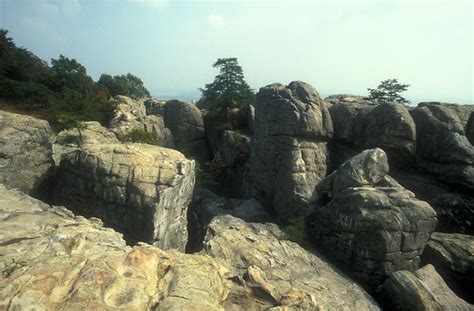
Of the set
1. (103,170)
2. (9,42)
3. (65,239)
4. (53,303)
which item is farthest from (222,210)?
(9,42)

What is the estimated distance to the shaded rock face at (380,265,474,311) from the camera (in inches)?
701

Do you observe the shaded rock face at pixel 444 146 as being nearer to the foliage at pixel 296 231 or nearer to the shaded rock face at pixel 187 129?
the foliage at pixel 296 231

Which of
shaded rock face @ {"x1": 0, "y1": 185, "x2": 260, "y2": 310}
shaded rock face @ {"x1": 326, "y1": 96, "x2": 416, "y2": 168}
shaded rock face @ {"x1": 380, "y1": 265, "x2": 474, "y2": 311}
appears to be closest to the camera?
shaded rock face @ {"x1": 0, "y1": 185, "x2": 260, "y2": 310}

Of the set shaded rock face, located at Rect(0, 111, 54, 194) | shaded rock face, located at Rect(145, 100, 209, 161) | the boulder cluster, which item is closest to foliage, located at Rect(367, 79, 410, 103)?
the boulder cluster

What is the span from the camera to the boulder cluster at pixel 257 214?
1007 cm

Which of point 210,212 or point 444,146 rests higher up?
point 444,146

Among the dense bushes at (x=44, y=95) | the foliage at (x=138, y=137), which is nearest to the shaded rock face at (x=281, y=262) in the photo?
the foliage at (x=138, y=137)

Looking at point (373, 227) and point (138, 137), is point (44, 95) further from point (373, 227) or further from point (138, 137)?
point (373, 227)

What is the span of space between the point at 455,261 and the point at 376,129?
12.7 meters

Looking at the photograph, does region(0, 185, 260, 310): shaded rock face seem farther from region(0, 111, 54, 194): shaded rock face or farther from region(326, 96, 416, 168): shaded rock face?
region(326, 96, 416, 168): shaded rock face

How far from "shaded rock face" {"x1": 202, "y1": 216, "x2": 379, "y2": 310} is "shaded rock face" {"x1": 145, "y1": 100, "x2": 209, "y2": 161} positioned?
2119 centimetres

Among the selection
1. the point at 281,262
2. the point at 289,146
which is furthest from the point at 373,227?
the point at 289,146

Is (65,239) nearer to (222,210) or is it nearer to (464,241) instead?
(222,210)

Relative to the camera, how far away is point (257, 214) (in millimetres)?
30094
